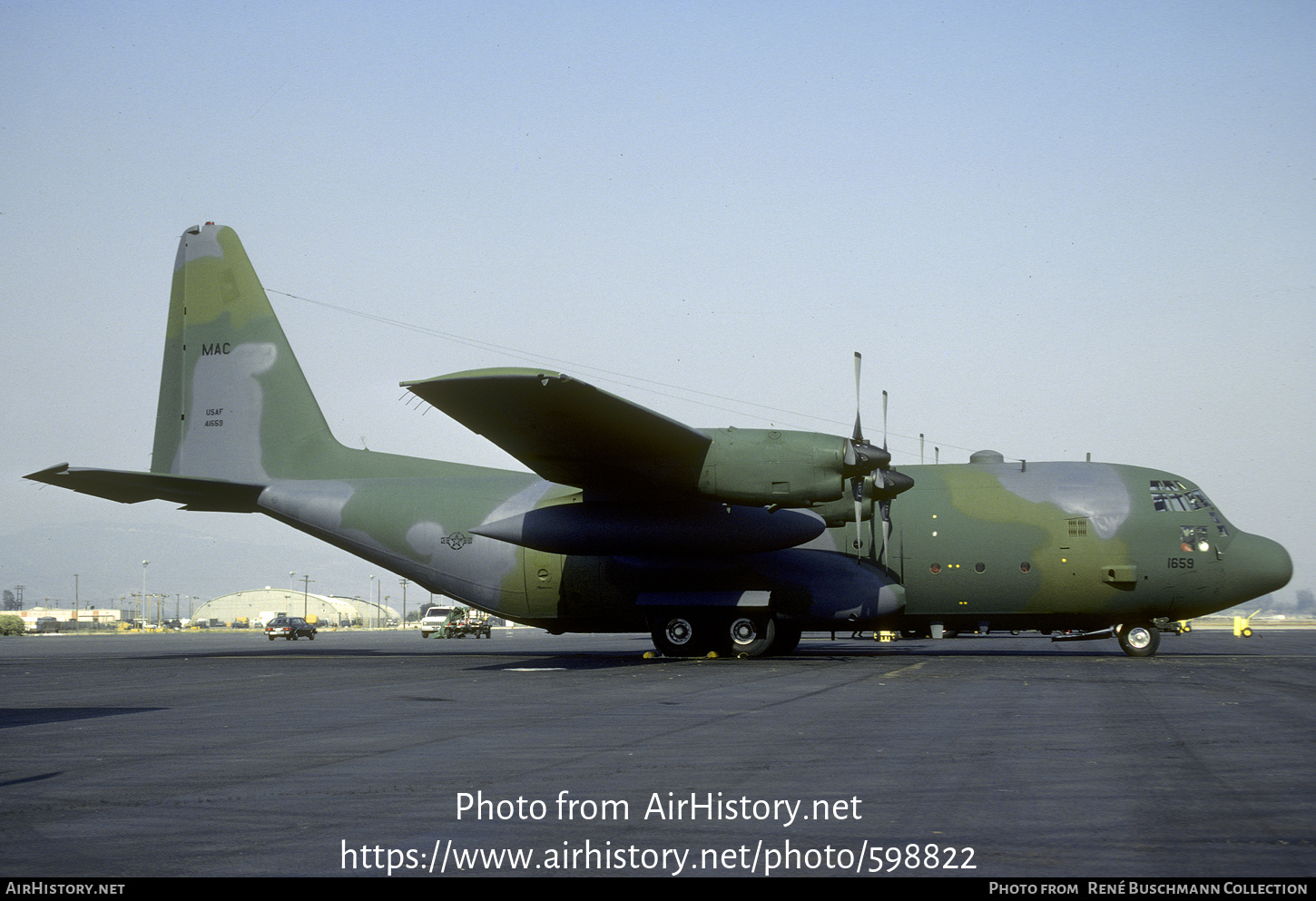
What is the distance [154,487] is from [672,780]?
70.6ft

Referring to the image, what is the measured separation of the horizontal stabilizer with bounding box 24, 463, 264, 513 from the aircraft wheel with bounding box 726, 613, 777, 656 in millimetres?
13220

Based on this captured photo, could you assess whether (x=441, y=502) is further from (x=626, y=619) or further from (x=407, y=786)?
(x=407, y=786)

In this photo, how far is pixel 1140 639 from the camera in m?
25.6

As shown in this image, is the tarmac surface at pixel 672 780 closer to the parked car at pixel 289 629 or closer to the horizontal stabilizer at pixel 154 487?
the horizontal stabilizer at pixel 154 487

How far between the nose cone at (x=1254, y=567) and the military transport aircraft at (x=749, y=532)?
2.0 inches

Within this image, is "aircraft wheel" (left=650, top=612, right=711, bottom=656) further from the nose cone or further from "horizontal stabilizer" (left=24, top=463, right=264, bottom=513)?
the nose cone

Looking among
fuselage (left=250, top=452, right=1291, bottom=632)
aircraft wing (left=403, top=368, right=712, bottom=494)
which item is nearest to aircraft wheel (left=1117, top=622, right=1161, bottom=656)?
fuselage (left=250, top=452, right=1291, bottom=632)

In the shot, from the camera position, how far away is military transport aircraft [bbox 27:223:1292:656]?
22500 mm

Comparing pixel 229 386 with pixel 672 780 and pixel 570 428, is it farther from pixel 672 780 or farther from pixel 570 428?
pixel 672 780

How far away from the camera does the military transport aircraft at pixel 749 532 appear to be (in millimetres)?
22500

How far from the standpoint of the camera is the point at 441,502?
1073 inches

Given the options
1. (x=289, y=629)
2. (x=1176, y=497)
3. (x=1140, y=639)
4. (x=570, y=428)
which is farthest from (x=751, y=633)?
(x=289, y=629)
